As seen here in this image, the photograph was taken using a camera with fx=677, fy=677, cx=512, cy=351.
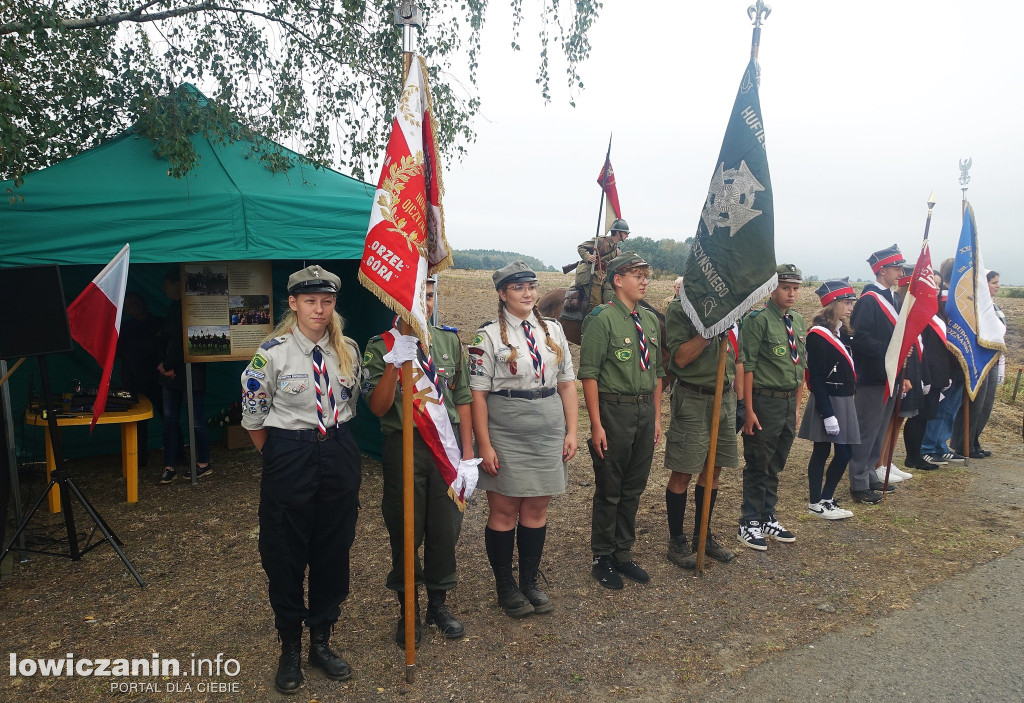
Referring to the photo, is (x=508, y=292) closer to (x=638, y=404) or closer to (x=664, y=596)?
(x=638, y=404)

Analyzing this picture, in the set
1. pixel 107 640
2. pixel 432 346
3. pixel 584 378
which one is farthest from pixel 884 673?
pixel 107 640

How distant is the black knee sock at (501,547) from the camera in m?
3.84

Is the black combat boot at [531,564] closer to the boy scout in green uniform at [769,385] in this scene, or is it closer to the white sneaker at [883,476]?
the boy scout in green uniform at [769,385]

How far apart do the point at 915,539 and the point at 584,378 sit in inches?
122

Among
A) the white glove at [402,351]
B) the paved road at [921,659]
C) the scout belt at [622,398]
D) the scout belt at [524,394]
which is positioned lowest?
the paved road at [921,659]

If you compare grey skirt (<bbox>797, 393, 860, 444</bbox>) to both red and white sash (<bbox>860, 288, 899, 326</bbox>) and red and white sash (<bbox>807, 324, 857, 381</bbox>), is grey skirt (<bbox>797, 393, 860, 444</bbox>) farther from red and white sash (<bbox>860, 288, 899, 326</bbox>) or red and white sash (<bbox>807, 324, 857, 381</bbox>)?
red and white sash (<bbox>860, 288, 899, 326</bbox>)

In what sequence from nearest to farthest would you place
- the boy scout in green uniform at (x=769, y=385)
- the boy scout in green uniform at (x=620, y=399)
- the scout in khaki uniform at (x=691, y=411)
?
the boy scout in green uniform at (x=620, y=399), the scout in khaki uniform at (x=691, y=411), the boy scout in green uniform at (x=769, y=385)

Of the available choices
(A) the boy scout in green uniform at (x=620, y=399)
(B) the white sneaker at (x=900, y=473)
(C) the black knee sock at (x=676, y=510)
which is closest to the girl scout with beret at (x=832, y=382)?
(C) the black knee sock at (x=676, y=510)

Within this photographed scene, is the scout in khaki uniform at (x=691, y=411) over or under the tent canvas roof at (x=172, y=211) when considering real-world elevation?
under

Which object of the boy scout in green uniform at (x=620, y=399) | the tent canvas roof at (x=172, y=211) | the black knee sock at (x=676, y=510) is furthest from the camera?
the tent canvas roof at (x=172, y=211)

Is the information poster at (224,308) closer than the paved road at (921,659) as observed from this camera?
No

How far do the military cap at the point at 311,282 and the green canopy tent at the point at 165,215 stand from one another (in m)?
2.22

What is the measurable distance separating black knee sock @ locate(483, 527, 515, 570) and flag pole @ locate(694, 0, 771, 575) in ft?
4.37

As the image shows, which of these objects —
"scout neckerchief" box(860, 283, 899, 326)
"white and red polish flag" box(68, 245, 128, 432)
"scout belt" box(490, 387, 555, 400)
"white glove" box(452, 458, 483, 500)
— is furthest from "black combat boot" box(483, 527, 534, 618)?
"scout neckerchief" box(860, 283, 899, 326)
